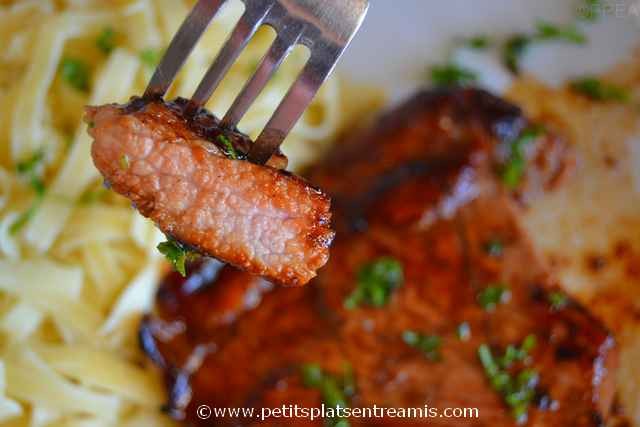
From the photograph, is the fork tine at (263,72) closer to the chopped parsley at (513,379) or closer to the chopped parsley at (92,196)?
the chopped parsley at (92,196)

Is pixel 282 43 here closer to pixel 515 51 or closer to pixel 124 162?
pixel 124 162

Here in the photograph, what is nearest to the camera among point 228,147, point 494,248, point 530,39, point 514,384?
point 228,147

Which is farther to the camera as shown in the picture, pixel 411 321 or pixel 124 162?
pixel 411 321

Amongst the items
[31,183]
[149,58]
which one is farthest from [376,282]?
[31,183]

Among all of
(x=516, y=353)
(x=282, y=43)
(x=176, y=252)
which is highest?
(x=282, y=43)

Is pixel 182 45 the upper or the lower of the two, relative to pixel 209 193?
upper

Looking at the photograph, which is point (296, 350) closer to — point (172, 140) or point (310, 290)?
point (310, 290)

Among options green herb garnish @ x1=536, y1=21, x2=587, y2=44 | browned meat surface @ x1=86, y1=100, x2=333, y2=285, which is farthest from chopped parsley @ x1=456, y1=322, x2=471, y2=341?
green herb garnish @ x1=536, y1=21, x2=587, y2=44

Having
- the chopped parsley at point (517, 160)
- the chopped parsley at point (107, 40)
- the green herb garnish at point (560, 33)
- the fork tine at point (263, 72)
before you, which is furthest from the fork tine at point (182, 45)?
the green herb garnish at point (560, 33)
